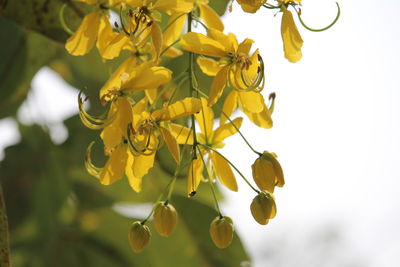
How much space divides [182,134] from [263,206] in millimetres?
164

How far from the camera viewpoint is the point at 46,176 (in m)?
1.66

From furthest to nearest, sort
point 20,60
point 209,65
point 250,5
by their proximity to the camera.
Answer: point 20,60
point 209,65
point 250,5

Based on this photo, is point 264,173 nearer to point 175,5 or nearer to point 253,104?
point 253,104

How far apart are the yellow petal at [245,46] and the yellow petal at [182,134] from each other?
145 mm

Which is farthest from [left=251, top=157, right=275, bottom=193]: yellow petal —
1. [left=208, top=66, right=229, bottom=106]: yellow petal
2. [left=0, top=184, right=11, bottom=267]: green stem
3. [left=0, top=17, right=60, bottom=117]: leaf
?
[left=0, top=17, right=60, bottom=117]: leaf

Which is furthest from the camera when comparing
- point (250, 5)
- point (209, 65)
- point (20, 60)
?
point (20, 60)

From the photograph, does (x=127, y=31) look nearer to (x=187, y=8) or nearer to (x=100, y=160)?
(x=187, y=8)

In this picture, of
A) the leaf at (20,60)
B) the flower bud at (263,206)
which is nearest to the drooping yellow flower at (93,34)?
the flower bud at (263,206)

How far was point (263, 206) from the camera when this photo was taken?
0.91 meters

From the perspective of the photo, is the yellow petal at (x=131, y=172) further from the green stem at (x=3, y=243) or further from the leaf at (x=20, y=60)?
the leaf at (x=20, y=60)

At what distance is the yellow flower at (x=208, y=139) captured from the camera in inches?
37.6

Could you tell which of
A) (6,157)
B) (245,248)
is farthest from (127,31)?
(6,157)

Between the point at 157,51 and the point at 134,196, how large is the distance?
86 centimetres

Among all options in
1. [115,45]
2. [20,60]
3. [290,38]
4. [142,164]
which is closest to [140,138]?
[142,164]
